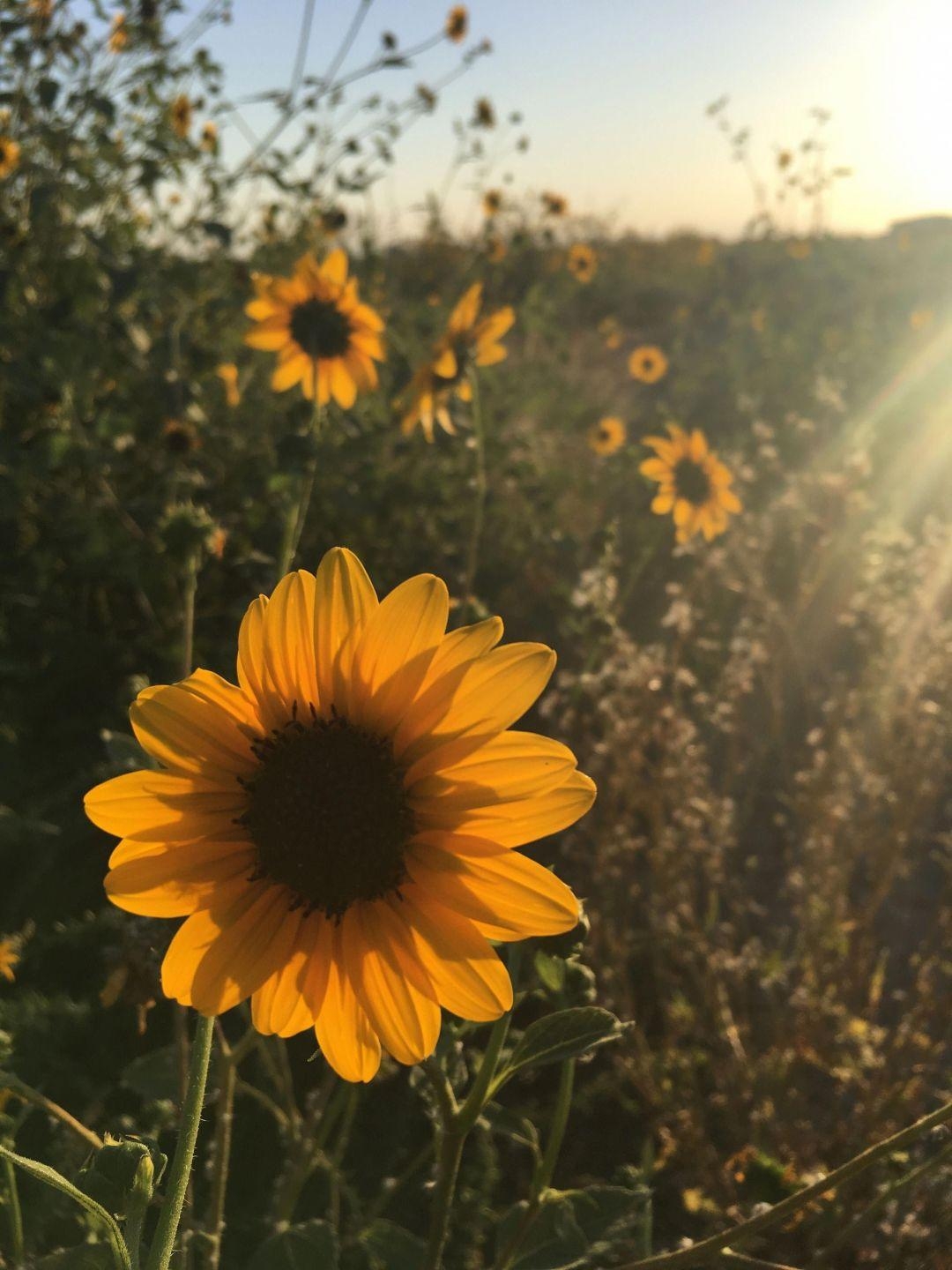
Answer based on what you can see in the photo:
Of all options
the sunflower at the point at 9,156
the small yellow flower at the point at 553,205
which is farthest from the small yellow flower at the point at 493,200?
the sunflower at the point at 9,156

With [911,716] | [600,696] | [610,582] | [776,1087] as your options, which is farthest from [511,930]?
[911,716]

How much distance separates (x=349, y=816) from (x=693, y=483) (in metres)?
2.92

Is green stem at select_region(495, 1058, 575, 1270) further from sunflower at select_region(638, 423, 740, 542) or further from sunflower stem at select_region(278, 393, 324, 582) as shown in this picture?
sunflower at select_region(638, 423, 740, 542)

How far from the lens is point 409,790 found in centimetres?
102

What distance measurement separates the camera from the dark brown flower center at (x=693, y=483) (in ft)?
11.9

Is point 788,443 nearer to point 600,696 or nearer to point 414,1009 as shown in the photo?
point 600,696

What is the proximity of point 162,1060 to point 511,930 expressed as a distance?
67 cm

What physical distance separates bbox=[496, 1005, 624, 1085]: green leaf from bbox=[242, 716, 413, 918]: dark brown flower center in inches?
8.1

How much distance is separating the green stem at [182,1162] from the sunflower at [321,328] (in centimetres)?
231

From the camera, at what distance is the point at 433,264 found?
10.5m

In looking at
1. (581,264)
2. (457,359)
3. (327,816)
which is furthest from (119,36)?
(581,264)

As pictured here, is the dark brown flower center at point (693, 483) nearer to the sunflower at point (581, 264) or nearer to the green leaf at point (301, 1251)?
the green leaf at point (301, 1251)

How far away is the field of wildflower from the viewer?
95cm

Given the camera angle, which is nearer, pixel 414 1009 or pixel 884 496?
pixel 414 1009
